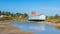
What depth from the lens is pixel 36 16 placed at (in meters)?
71.0

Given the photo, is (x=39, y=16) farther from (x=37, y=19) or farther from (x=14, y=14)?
(x=14, y=14)

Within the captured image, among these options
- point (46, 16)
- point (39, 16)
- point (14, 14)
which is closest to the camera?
point (39, 16)

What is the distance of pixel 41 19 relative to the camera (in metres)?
69.9

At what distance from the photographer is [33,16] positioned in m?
71.1

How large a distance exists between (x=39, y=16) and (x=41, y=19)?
1.89m

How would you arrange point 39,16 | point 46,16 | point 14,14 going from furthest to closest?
point 14,14 → point 46,16 → point 39,16

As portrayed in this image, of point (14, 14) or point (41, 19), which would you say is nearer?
point (41, 19)

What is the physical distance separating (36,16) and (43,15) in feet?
10.5

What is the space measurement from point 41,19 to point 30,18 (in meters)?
4.95

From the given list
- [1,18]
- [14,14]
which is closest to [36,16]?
[1,18]

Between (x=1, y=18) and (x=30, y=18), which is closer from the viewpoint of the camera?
(x=30, y=18)

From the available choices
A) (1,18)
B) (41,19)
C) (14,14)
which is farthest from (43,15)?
(14,14)

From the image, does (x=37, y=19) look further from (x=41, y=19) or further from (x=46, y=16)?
(x=46, y=16)

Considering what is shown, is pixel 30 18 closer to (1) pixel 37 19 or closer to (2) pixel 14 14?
(1) pixel 37 19
